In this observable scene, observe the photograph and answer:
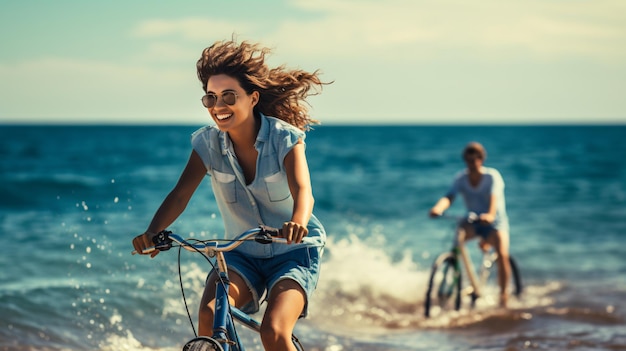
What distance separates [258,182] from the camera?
4.02 meters

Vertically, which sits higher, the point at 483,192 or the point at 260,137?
the point at 483,192

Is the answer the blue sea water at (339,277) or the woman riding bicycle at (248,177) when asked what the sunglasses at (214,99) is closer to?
the woman riding bicycle at (248,177)

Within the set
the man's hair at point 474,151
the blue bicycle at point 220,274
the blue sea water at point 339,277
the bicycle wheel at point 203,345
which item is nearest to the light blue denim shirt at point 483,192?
the man's hair at point 474,151

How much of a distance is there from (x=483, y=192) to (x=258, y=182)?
233 inches

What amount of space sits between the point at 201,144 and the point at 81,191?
1802 cm

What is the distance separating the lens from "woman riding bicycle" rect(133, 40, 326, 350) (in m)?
3.97

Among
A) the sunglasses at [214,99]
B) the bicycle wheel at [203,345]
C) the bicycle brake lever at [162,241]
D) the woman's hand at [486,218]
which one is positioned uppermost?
the woman's hand at [486,218]

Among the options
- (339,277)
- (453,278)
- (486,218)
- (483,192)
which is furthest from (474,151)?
(339,277)

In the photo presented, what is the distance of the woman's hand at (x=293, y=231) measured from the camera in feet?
11.6

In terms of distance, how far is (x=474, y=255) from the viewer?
13867 millimetres

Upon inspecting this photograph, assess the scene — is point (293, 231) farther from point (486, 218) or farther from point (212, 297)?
point (486, 218)

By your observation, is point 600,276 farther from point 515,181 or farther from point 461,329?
point 515,181

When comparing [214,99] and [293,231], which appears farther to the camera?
[214,99]

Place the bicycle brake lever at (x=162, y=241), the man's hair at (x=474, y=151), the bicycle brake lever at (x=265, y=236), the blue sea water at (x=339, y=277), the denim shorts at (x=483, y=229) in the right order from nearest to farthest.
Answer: the bicycle brake lever at (x=265, y=236), the bicycle brake lever at (x=162, y=241), the blue sea water at (x=339, y=277), the man's hair at (x=474, y=151), the denim shorts at (x=483, y=229)
